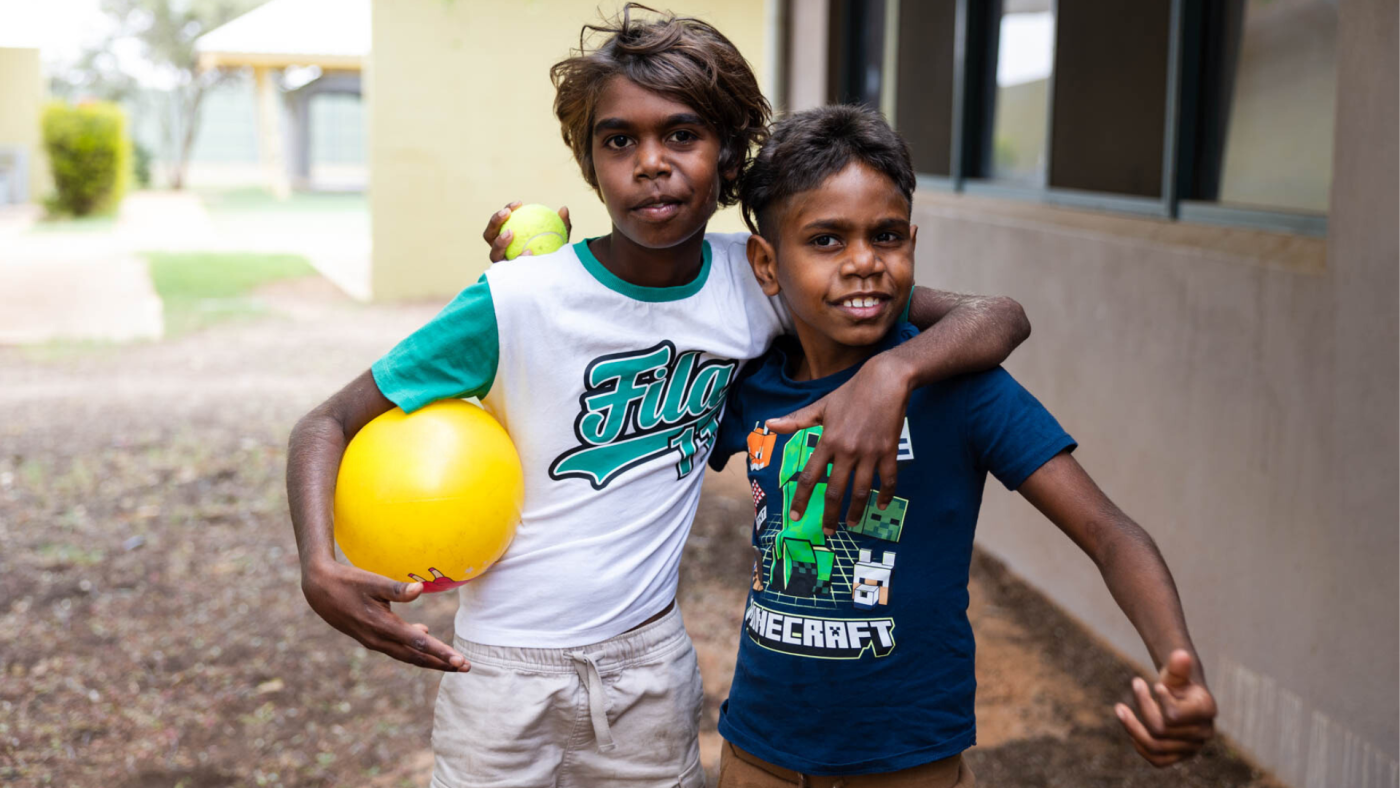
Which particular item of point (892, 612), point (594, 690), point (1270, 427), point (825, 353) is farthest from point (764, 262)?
point (1270, 427)

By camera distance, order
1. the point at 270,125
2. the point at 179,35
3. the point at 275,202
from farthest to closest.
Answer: the point at 179,35
the point at 275,202
the point at 270,125

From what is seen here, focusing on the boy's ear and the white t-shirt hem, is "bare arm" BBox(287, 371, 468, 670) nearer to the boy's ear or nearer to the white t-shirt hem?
the white t-shirt hem

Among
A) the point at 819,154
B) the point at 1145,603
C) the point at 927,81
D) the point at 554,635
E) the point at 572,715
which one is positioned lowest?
the point at 572,715

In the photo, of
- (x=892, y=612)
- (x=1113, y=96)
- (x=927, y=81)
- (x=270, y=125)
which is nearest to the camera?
(x=892, y=612)

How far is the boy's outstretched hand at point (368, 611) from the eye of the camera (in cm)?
165

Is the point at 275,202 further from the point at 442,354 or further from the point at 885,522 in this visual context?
the point at 885,522

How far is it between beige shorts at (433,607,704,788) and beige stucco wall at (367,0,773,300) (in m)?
10.5

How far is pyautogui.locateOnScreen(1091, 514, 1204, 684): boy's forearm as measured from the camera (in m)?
1.48

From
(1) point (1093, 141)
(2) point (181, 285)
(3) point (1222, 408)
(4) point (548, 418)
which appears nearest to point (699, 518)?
(1) point (1093, 141)

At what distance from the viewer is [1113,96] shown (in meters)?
5.18

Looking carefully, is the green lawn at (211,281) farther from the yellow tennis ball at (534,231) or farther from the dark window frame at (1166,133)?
the yellow tennis ball at (534,231)

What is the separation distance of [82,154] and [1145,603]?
2308cm

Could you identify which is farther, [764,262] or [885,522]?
[764,262]

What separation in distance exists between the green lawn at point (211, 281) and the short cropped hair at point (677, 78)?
9.71 m
